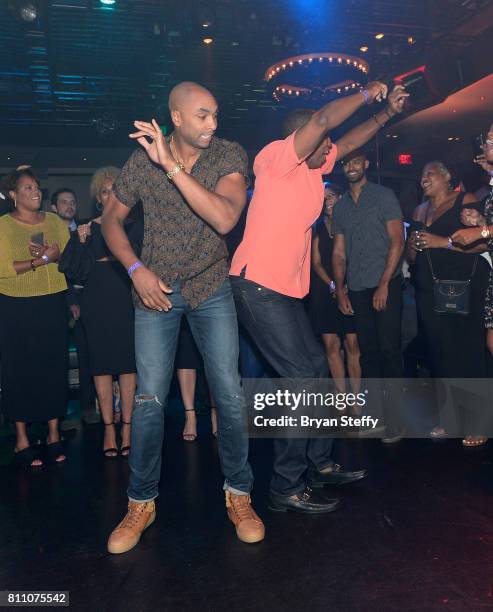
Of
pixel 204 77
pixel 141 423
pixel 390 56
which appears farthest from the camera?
pixel 204 77

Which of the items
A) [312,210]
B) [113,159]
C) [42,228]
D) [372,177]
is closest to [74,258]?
[42,228]

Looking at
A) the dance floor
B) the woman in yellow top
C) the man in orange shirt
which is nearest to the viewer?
the dance floor

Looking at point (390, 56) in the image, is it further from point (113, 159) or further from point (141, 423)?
point (141, 423)

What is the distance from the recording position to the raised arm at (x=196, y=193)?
203cm

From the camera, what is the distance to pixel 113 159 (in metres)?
13.5

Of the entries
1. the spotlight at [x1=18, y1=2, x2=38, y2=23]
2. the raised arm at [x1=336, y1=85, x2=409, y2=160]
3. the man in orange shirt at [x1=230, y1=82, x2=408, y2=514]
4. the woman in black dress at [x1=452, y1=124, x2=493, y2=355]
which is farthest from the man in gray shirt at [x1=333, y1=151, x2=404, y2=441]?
the spotlight at [x1=18, y1=2, x2=38, y2=23]

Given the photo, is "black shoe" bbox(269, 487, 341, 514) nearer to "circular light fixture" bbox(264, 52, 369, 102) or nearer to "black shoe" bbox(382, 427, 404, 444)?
"black shoe" bbox(382, 427, 404, 444)

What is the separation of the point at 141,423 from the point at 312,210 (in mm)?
1167

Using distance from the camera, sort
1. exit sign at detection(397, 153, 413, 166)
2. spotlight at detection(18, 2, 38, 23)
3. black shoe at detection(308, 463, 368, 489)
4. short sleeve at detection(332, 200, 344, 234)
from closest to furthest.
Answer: black shoe at detection(308, 463, 368, 489), short sleeve at detection(332, 200, 344, 234), spotlight at detection(18, 2, 38, 23), exit sign at detection(397, 153, 413, 166)

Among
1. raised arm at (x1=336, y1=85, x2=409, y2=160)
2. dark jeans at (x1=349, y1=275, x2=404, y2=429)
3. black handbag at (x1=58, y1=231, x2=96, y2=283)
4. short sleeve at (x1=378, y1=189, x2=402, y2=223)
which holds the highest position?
raised arm at (x1=336, y1=85, x2=409, y2=160)

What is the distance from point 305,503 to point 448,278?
2001 millimetres

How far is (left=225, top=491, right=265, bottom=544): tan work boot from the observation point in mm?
2309

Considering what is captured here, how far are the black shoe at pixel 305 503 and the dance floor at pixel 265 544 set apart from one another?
0.04 metres

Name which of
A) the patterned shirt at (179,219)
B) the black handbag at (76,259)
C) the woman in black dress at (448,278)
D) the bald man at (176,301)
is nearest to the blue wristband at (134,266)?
the bald man at (176,301)
